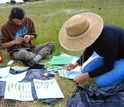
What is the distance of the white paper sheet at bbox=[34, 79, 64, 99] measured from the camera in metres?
2.63

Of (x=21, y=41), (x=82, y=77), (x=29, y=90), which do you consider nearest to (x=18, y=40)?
(x=21, y=41)

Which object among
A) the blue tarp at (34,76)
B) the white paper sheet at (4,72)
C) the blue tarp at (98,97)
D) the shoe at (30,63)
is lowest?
the shoe at (30,63)

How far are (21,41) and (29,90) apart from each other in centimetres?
124

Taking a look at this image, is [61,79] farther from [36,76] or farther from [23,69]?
[23,69]

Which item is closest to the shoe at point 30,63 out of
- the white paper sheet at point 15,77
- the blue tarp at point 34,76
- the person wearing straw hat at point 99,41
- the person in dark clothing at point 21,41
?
the person in dark clothing at point 21,41

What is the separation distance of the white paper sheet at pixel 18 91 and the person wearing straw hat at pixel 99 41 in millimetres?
556

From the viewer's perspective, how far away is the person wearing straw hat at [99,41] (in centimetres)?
234

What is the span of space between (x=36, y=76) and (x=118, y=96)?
1135 mm

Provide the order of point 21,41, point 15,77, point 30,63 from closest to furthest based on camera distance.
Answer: point 15,77 → point 30,63 → point 21,41

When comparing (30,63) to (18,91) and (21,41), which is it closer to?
(21,41)

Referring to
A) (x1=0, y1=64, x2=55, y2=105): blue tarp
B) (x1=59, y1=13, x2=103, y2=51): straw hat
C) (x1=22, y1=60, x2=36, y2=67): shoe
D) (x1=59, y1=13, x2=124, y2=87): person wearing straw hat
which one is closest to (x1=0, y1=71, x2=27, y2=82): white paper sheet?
(x1=0, y1=64, x2=55, y2=105): blue tarp

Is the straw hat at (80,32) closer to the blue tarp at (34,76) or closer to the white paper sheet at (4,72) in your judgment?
the blue tarp at (34,76)

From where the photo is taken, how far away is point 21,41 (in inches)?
148

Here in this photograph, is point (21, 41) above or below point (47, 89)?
above
